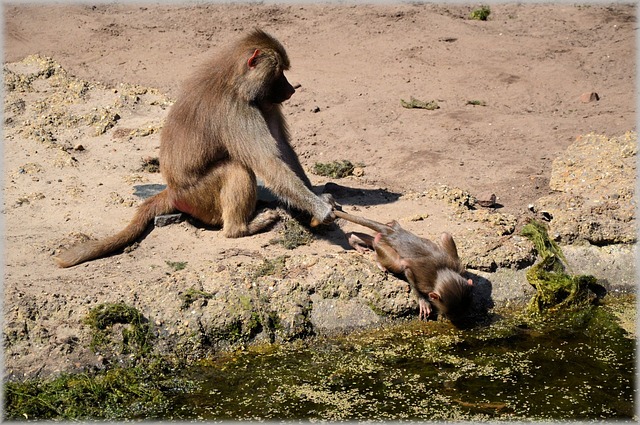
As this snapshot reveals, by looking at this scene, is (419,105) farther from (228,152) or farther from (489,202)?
(228,152)

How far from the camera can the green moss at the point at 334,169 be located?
9.62 m

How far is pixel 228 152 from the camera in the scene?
307 inches

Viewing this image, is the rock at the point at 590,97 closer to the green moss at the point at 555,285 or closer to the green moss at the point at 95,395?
the green moss at the point at 555,285

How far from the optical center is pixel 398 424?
5.85 meters

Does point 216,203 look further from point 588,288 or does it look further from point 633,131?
point 633,131

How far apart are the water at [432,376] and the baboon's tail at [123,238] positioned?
5.74 feet

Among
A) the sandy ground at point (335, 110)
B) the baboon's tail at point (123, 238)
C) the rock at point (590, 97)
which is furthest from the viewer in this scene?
the rock at point (590, 97)

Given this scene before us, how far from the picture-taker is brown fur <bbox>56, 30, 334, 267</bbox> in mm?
7586

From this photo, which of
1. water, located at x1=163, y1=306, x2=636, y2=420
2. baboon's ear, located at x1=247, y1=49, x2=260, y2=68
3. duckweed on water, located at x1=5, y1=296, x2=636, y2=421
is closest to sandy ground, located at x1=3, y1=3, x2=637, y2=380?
duckweed on water, located at x1=5, y1=296, x2=636, y2=421

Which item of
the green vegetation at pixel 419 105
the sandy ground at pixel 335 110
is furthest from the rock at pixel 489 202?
the green vegetation at pixel 419 105

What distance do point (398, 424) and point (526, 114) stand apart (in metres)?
6.65

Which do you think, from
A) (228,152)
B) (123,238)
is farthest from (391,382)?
(123,238)

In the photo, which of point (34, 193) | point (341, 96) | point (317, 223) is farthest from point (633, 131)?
point (34, 193)

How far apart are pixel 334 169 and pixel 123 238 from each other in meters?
2.93
